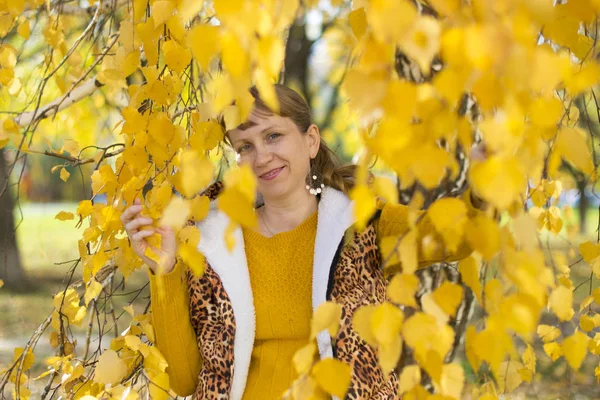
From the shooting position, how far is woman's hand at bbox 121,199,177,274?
124 cm

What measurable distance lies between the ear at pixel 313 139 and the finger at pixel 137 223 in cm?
45

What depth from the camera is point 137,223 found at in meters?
1.24

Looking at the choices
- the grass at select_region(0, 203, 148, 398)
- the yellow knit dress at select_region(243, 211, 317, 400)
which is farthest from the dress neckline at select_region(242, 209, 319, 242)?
the grass at select_region(0, 203, 148, 398)

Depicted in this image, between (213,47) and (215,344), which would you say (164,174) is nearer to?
(215,344)

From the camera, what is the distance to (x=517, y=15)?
589 millimetres

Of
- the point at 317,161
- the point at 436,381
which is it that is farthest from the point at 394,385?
the point at 436,381

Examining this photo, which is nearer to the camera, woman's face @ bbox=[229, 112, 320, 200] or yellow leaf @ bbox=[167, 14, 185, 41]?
yellow leaf @ bbox=[167, 14, 185, 41]

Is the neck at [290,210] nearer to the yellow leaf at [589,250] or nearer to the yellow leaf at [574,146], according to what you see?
the yellow leaf at [589,250]

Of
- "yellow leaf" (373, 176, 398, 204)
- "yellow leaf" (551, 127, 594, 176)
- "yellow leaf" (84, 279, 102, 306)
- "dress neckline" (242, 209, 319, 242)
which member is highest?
"yellow leaf" (551, 127, 594, 176)

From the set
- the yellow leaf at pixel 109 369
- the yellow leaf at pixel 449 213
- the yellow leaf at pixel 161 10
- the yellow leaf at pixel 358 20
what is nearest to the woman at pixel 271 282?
the yellow leaf at pixel 109 369

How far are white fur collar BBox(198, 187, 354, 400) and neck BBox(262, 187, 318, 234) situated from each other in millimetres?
51

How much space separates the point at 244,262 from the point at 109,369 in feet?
1.26

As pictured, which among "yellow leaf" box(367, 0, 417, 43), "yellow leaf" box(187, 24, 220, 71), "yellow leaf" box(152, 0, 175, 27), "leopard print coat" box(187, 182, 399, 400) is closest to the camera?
"yellow leaf" box(367, 0, 417, 43)

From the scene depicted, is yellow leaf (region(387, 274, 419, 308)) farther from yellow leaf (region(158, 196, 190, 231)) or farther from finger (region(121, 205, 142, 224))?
finger (region(121, 205, 142, 224))
